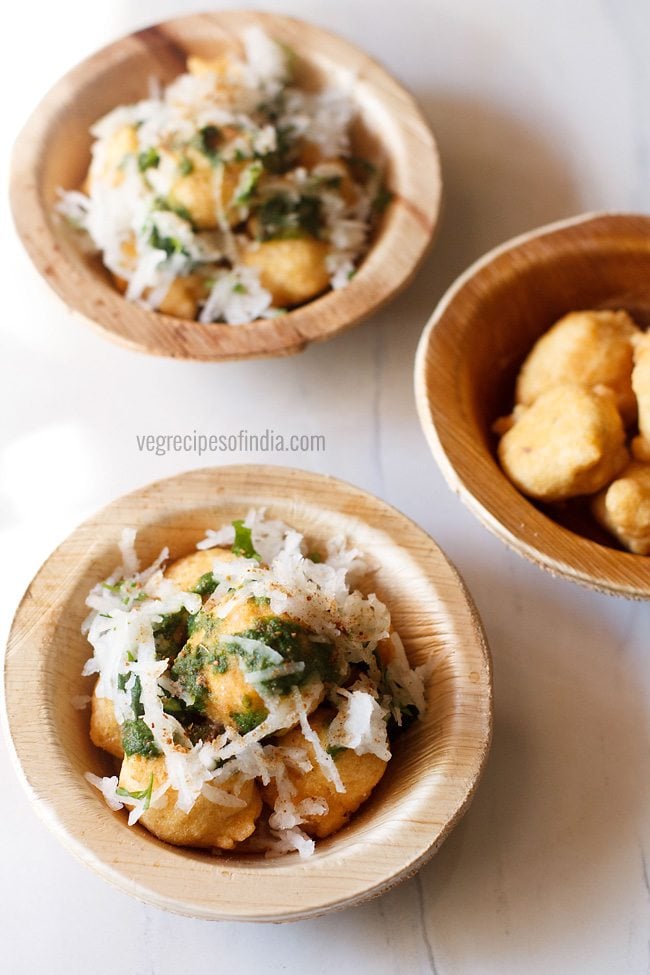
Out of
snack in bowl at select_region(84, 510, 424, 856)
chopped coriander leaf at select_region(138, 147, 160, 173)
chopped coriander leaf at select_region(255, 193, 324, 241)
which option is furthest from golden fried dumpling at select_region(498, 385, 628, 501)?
chopped coriander leaf at select_region(138, 147, 160, 173)

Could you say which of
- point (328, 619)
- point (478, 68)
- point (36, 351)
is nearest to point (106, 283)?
point (36, 351)

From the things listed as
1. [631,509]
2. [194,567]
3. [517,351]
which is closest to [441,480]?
[517,351]

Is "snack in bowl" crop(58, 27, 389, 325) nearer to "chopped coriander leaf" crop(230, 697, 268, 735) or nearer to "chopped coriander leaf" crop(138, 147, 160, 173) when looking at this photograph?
"chopped coriander leaf" crop(138, 147, 160, 173)

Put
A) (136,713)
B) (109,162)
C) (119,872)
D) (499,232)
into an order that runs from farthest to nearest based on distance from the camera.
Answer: (499,232)
(109,162)
(136,713)
(119,872)

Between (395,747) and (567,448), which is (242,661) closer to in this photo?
(395,747)

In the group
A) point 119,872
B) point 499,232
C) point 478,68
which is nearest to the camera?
point 119,872

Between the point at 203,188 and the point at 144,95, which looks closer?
the point at 203,188

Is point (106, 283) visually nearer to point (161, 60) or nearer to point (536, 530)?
point (161, 60)

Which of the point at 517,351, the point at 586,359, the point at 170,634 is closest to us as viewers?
the point at 170,634
